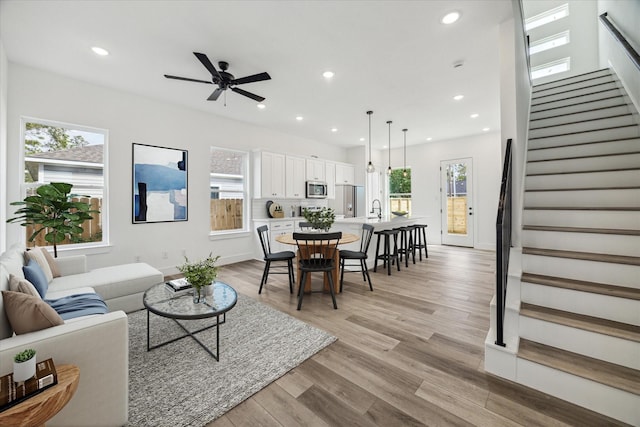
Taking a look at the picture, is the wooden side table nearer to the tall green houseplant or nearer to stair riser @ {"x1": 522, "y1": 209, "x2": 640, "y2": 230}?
the tall green houseplant

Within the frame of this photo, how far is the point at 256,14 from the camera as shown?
2.47 metres

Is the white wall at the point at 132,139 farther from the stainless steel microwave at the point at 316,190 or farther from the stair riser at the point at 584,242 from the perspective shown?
the stair riser at the point at 584,242

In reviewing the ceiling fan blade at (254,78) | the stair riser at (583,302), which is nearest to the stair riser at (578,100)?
the stair riser at (583,302)

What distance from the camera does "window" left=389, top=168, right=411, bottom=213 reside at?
8.39 m

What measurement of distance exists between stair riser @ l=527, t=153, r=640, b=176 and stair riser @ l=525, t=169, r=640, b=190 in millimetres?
57

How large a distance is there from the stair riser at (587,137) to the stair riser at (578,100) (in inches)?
39.4

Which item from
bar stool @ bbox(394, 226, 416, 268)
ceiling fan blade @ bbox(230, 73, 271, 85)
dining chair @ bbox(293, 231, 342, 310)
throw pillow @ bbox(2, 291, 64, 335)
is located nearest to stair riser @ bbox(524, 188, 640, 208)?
dining chair @ bbox(293, 231, 342, 310)

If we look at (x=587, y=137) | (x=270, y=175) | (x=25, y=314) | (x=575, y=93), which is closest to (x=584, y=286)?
(x=587, y=137)

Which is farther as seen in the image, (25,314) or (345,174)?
(345,174)

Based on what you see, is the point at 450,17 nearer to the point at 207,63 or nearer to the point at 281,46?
the point at 281,46

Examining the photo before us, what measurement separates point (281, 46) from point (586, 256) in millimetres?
3462

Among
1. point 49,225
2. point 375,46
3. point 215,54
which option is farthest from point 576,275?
point 49,225

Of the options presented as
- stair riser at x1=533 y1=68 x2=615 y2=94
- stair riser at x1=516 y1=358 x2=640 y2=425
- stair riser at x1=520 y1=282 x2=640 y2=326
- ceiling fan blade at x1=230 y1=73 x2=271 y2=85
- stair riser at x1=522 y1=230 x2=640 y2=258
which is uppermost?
stair riser at x1=533 y1=68 x2=615 y2=94

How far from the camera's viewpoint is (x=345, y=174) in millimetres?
7828
